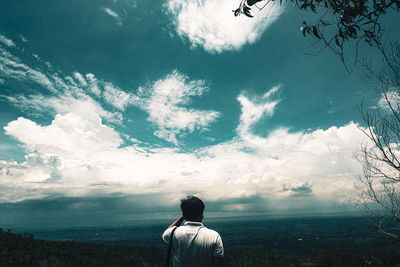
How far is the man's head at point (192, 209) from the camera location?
2459mm

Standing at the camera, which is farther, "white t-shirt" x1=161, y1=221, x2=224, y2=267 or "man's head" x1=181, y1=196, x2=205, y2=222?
"man's head" x1=181, y1=196, x2=205, y2=222

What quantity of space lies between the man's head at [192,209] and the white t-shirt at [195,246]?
0.07m

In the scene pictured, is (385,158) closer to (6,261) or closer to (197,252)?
(197,252)

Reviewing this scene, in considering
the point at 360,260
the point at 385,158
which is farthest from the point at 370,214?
the point at 360,260

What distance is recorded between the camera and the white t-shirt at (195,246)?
226cm

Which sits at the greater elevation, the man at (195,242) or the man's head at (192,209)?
the man's head at (192,209)

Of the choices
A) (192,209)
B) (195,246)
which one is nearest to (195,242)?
(195,246)

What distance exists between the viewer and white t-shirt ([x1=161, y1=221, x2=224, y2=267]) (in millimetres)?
2256

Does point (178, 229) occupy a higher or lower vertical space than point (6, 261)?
higher

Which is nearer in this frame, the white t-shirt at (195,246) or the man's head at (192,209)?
the white t-shirt at (195,246)

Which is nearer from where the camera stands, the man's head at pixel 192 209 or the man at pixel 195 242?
the man at pixel 195 242

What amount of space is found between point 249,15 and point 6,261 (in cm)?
2910

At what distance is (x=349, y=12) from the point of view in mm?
2625

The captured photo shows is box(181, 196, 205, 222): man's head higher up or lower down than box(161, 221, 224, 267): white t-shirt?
higher up
